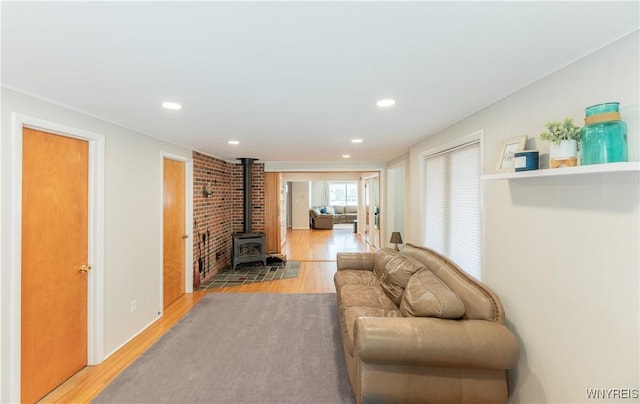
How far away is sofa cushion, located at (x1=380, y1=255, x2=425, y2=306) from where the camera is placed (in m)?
2.63

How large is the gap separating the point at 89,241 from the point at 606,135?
11.3 ft

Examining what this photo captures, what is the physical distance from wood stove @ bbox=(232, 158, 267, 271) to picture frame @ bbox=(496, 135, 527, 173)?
434cm

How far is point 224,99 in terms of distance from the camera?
1.98m

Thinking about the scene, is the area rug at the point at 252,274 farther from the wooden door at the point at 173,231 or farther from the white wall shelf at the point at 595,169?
the white wall shelf at the point at 595,169

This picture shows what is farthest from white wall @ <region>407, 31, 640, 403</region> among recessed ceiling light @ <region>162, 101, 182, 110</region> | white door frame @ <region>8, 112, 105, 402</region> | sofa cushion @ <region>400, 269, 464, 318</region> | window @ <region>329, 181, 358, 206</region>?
window @ <region>329, 181, 358, 206</region>

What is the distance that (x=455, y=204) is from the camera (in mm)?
2912

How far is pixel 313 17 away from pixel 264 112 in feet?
4.33

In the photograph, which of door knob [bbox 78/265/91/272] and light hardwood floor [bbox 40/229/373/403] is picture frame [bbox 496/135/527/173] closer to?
light hardwood floor [bbox 40/229/373/403]

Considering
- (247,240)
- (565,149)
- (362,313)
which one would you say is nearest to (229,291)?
(247,240)

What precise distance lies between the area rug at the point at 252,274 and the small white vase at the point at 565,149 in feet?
14.1

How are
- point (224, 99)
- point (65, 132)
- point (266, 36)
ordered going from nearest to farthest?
point (266, 36) → point (224, 99) → point (65, 132)

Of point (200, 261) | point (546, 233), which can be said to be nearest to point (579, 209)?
point (546, 233)

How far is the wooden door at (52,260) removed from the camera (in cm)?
193

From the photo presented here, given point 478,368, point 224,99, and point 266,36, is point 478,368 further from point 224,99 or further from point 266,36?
point 224,99
